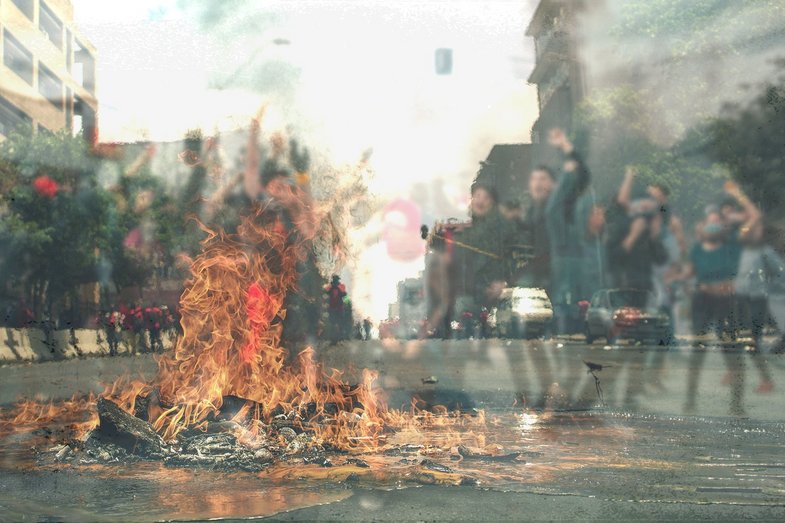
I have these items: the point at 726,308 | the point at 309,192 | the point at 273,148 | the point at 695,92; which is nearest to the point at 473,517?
the point at 309,192

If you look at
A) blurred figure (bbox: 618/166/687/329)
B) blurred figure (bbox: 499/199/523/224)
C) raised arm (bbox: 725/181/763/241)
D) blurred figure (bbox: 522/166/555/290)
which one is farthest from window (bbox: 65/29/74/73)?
raised arm (bbox: 725/181/763/241)

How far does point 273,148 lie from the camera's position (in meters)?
14.3

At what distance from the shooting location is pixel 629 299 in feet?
95.2

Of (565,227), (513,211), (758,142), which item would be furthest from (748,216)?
(513,211)

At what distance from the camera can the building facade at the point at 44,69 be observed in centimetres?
5012

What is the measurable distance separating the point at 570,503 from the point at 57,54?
6038cm

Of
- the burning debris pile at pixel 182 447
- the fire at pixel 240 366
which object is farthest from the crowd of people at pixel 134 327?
the burning debris pile at pixel 182 447

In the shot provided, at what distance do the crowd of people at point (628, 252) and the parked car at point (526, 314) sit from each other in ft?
5.54

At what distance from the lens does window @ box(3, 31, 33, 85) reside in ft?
164

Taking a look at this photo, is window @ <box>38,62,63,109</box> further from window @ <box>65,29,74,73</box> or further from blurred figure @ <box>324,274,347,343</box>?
blurred figure @ <box>324,274,347,343</box>

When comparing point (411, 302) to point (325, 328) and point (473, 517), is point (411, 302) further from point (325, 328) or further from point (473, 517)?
point (473, 517)

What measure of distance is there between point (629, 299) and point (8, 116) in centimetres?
3666

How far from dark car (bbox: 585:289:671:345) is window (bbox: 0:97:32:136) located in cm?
3358

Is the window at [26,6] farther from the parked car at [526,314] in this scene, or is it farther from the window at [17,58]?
the parked car at [526,314]
